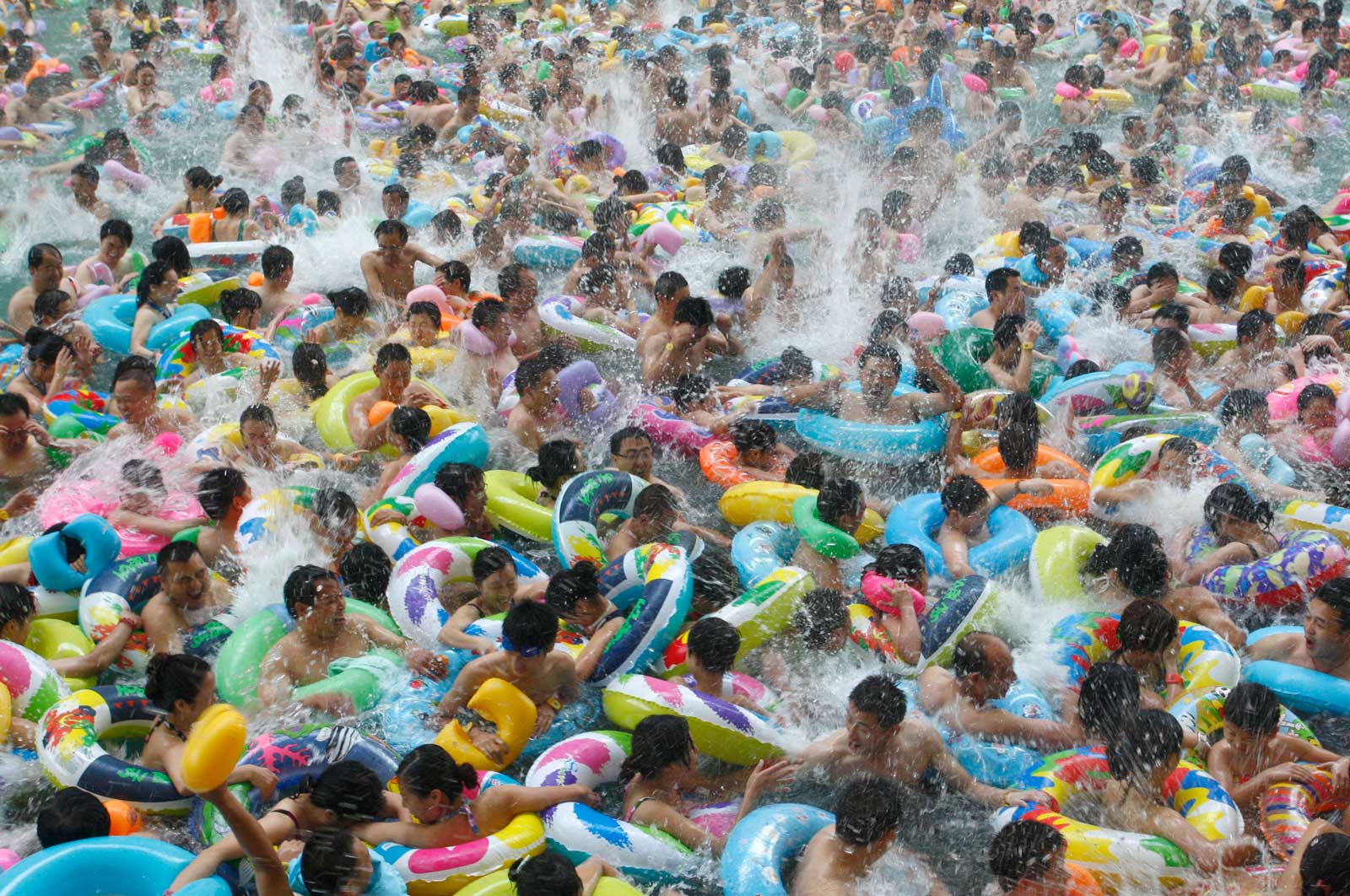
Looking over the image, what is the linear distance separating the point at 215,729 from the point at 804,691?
323 centimetres

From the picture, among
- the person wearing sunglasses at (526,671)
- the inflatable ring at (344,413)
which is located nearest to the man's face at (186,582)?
the person wearing sunglasses at (526,671)

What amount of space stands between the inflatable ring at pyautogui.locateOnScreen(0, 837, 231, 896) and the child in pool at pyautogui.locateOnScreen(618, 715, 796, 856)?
1691 millimetres

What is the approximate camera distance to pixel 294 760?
4.93 meters

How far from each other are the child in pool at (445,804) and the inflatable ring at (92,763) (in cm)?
91

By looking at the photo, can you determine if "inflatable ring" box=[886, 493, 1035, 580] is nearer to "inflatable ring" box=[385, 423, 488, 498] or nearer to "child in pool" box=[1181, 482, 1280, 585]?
"child in pool" box=[1181, 482, 1280, 585]

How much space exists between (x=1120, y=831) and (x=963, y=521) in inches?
92.7

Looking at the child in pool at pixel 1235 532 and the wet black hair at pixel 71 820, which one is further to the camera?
the child in pool at pixel 1235 532

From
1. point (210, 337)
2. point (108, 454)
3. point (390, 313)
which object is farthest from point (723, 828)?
point (390, 313)

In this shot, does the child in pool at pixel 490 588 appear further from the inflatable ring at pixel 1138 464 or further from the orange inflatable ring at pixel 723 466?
the inflatable ring at pixel 1138 464

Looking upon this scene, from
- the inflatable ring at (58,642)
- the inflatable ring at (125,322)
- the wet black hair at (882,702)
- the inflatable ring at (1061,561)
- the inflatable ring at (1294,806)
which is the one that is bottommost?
the inflatable ring at (125,322)

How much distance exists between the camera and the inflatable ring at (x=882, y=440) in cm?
751

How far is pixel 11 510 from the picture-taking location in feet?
23.4

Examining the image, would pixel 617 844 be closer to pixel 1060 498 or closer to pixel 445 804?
pixel 445 804

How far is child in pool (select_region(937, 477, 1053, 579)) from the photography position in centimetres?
662
